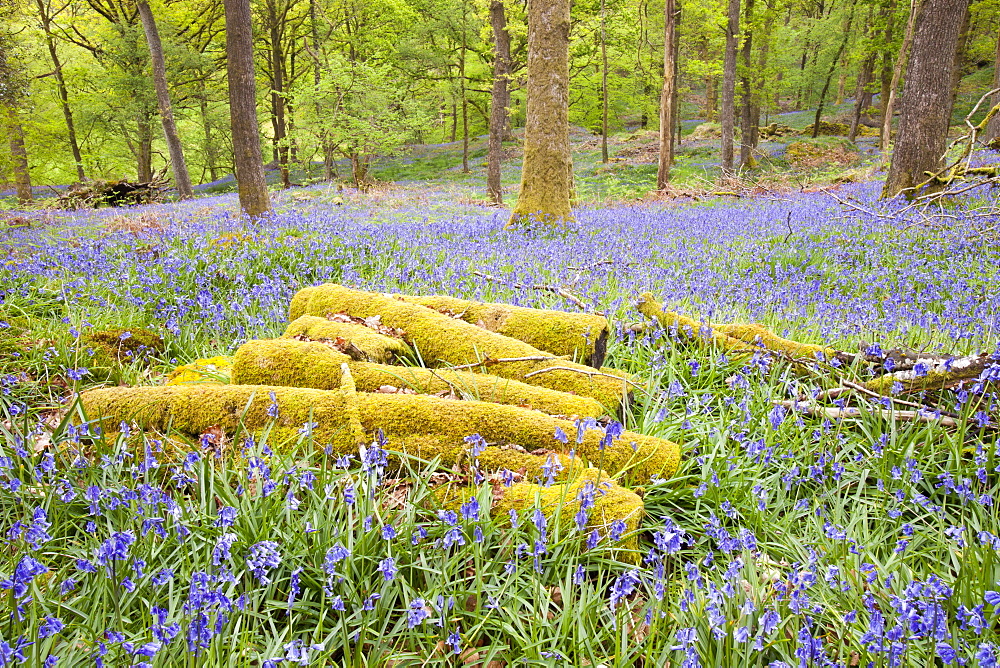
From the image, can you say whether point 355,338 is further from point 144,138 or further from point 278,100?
point 144,138

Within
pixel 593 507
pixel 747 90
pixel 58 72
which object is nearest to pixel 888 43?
pixel 747 90

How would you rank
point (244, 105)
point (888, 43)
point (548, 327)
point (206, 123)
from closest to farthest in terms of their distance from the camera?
point (548, 327) → point (244, 105) → point (888, 43) → point (206, 123)

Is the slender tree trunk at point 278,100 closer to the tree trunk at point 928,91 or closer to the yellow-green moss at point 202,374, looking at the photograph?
the tree trunk at point 928,91

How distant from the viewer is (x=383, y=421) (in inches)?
104

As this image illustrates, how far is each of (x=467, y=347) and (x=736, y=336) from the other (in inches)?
83.3

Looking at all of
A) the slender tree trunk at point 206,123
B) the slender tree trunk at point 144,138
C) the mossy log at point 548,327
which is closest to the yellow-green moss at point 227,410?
the mossy log at point 548,327

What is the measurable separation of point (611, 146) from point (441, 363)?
127ft

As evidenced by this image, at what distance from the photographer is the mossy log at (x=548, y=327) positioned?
12.3ft

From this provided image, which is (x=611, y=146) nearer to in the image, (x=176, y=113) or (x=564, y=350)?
(x=176, y=113)

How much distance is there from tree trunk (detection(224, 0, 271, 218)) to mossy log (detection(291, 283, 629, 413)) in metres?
7.12

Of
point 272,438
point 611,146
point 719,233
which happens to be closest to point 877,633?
point 272,438

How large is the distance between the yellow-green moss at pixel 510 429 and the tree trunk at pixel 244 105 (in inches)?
348

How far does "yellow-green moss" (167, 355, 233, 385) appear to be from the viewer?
11.1 feet

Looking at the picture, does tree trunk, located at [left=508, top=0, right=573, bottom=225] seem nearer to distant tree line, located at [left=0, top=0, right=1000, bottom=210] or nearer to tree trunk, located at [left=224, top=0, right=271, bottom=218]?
tree trunk, located at [left=224, top=0, right=271, bottom=218]
